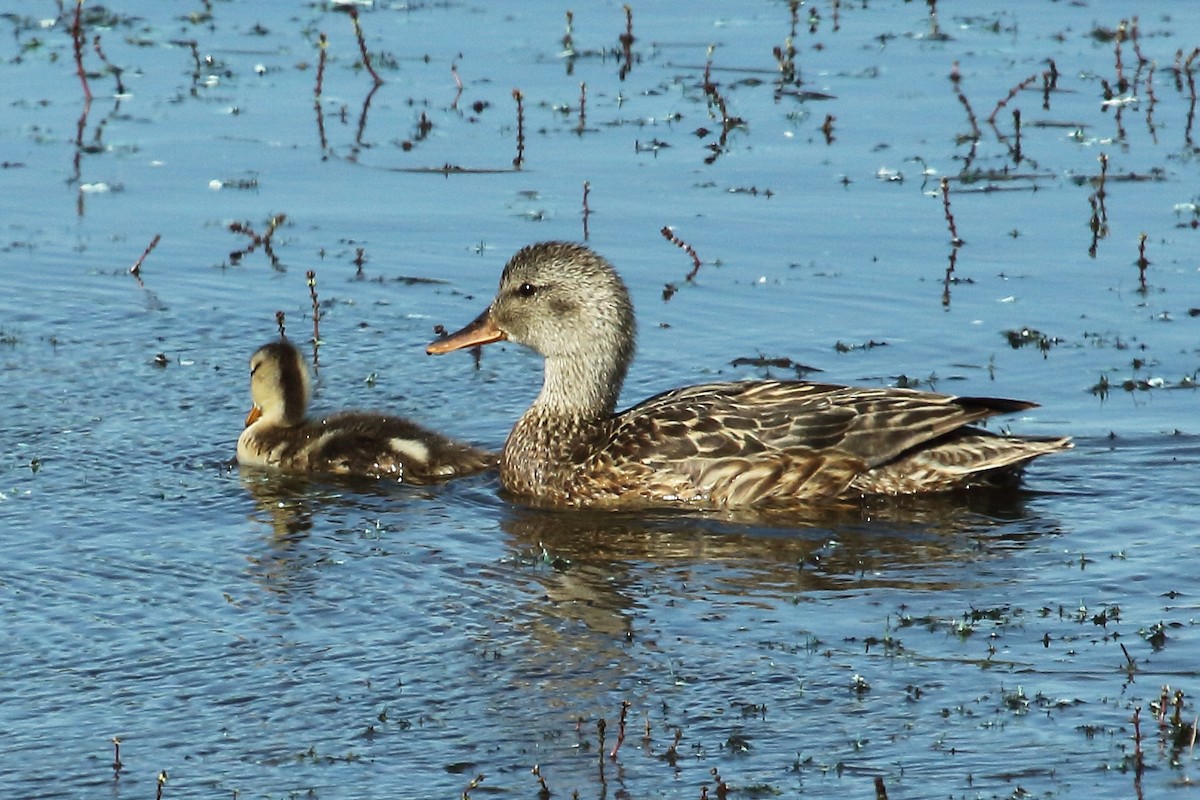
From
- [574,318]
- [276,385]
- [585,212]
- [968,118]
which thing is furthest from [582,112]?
[276,385]

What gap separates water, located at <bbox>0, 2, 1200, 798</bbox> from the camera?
258 inches

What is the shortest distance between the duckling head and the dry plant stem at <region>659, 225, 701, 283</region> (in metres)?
2.60

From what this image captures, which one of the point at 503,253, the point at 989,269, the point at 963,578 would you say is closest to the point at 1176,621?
the point at 963,578

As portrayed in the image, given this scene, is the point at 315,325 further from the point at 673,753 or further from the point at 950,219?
the point at 673,753

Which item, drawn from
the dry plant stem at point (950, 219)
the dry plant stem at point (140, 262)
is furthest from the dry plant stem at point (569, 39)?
the dry plant stem at point (140, 262)

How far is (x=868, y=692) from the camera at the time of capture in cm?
681

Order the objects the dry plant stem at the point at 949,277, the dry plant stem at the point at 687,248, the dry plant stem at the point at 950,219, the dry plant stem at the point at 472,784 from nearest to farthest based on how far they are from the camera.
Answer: the dry plant stem at the point at 472,784 → the dry plant stem at the point at 949,277 → the dry plant stem at the point at 687,248 → the dry plant stem at the point at 950,219

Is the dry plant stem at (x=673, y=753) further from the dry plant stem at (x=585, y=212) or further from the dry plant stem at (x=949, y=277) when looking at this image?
the dry plant stem at (x=585, y=212)

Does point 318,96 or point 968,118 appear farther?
point 318,96

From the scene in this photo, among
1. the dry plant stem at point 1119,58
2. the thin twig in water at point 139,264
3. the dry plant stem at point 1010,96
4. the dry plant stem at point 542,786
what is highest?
the dry plant stem at point 1119,58

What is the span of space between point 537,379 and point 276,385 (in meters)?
1.62

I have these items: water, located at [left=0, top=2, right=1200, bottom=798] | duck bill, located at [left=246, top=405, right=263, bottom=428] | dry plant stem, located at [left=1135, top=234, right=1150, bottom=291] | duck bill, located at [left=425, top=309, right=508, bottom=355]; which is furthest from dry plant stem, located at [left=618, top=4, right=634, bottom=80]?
duck bill, located at [left=246, top=405, right=263, bottom=428]

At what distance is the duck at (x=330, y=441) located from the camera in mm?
9672

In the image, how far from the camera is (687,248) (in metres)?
12.1
